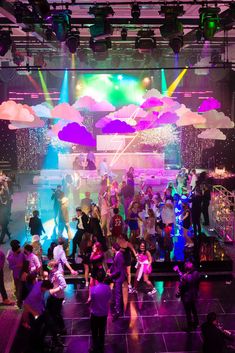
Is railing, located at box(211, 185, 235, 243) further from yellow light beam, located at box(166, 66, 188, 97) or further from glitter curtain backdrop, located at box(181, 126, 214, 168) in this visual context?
yellow light beam, located at box(166, 66, 188, 97)

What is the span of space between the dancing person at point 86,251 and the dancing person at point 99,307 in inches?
83.4

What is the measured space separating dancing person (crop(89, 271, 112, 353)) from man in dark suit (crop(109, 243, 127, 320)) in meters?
0.89

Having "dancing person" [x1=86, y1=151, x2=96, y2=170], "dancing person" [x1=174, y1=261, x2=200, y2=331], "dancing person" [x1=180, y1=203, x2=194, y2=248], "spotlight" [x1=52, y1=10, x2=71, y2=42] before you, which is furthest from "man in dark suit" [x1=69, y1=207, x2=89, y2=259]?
"dancing person" [x1=86, y1=151, x2=96, y2=170]

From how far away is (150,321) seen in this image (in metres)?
6.95

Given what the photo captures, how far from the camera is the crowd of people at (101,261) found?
5699 mm

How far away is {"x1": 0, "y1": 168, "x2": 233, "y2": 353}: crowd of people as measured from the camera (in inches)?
224

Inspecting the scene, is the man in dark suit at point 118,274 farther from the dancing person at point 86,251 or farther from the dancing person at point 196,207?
the dancing person at point 196,207

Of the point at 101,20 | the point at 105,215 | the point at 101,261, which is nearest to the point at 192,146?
the point at 105,215

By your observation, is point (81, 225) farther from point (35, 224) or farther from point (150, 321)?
point (150, 321)

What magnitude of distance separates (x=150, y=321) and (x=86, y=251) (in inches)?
65.5

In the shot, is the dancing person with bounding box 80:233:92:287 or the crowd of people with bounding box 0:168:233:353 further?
the dancing person with bounding box 80:233:92:287

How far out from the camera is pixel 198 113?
15.1m

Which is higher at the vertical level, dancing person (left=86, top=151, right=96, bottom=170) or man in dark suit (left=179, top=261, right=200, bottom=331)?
dancing person (left=86, top=151, right=96, bottom=170)

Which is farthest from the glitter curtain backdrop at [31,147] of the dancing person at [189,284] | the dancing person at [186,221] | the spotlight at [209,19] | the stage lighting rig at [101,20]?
the dancing person at [189,284]
